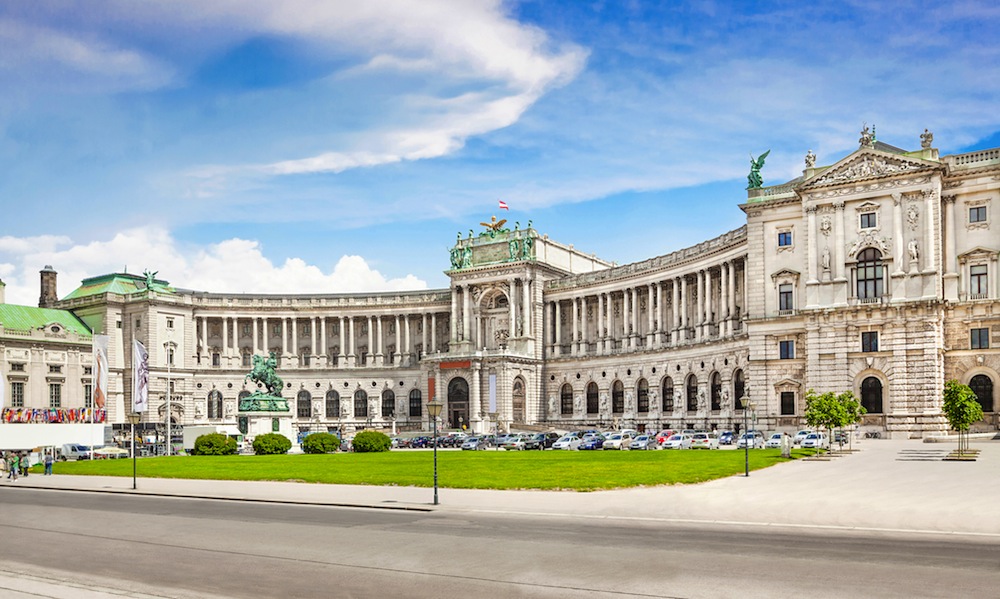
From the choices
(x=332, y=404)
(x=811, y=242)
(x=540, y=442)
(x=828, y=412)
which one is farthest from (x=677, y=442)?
(x=332, y=404)

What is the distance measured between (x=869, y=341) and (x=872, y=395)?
15.6 ft

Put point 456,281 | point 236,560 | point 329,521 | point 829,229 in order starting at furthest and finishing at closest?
point 456,281, point 829,229, point 329,521, point 236,560

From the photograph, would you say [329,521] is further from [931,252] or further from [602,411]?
[602,411]

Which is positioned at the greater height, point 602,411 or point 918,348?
point 918,348

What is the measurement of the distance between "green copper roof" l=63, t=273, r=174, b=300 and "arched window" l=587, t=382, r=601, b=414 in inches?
2557

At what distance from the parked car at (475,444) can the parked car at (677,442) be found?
1909 cm

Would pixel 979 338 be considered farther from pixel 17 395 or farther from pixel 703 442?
pixel 17 395

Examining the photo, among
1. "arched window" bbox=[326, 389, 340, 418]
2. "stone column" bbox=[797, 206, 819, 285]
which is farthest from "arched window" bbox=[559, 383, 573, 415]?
"stone column" bbox=[797, 206, 819, 285]

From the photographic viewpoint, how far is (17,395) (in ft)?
423

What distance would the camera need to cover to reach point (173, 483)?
175ft

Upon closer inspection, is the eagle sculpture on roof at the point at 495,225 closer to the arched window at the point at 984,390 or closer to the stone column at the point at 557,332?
the stone column at the point at 557,332

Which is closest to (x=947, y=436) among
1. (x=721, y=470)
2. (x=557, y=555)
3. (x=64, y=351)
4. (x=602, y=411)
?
(x=721, y=470)

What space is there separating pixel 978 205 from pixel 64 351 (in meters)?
113

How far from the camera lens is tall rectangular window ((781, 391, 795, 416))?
93.5m
